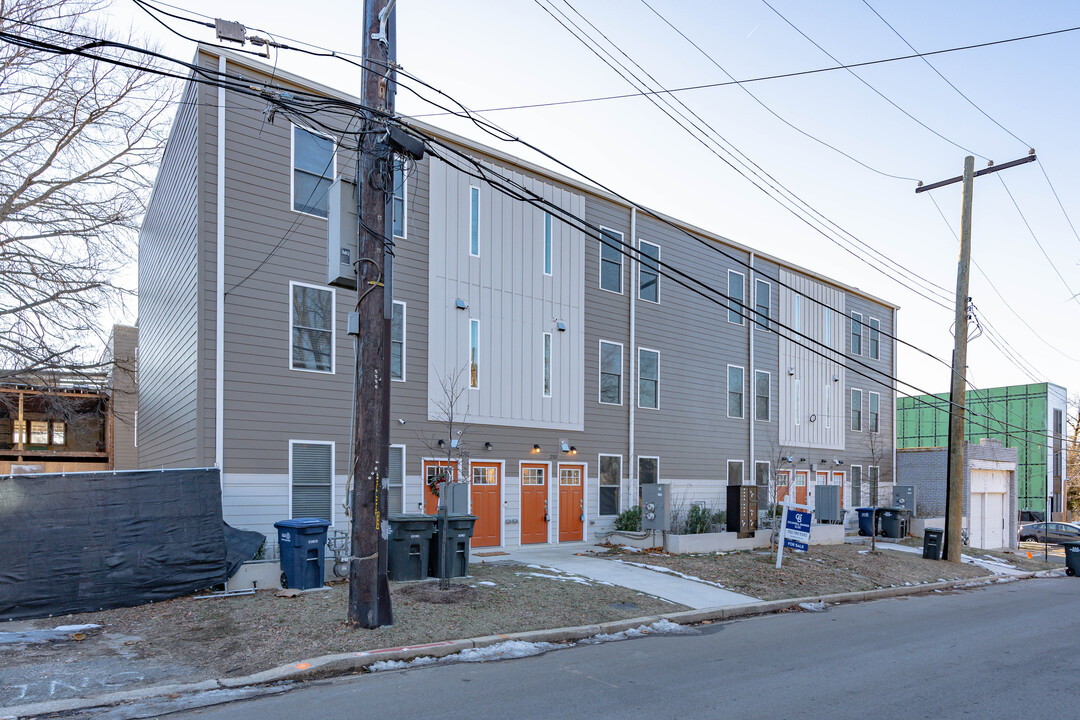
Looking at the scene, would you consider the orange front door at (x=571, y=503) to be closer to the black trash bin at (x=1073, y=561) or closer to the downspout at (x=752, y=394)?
the downspout at (x=752, y=394)

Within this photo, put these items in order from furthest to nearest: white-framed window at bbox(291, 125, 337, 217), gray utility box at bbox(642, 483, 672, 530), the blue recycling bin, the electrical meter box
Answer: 1. gray utility box at bbox(642, 483, 672, 530)
2. white-framed window at bbox(291, 125, 337, 217)
3. the blue recycling bin
4. the electrical meter box

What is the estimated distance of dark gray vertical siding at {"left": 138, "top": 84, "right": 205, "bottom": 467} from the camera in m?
14.4

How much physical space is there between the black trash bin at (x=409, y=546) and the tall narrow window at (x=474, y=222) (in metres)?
7.48

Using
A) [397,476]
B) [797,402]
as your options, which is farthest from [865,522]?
[397,476]

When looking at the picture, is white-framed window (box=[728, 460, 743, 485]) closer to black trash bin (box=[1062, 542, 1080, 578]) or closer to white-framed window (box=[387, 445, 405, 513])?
black trash bin (box=[1062, 542, 1080, 578])

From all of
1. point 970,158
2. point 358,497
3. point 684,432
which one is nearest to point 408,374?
point 358,497

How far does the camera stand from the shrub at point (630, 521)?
19.8 metres

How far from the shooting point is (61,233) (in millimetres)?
18031

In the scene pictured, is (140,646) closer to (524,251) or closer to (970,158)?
(524,251)

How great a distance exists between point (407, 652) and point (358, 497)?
1856mm

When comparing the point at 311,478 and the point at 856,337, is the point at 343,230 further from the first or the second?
the point at 856,337

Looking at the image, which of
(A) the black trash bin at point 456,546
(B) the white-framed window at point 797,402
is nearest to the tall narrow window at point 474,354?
(A) the black trash bin at point 456,546

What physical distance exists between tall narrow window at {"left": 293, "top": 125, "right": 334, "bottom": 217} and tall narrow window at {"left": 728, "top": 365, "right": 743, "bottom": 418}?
586 inches

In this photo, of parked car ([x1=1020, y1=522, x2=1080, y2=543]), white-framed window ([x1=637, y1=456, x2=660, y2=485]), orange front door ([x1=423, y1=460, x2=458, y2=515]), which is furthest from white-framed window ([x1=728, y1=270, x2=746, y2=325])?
parked car ([x1=1020, y1=522, x2=1080, y2=543])
